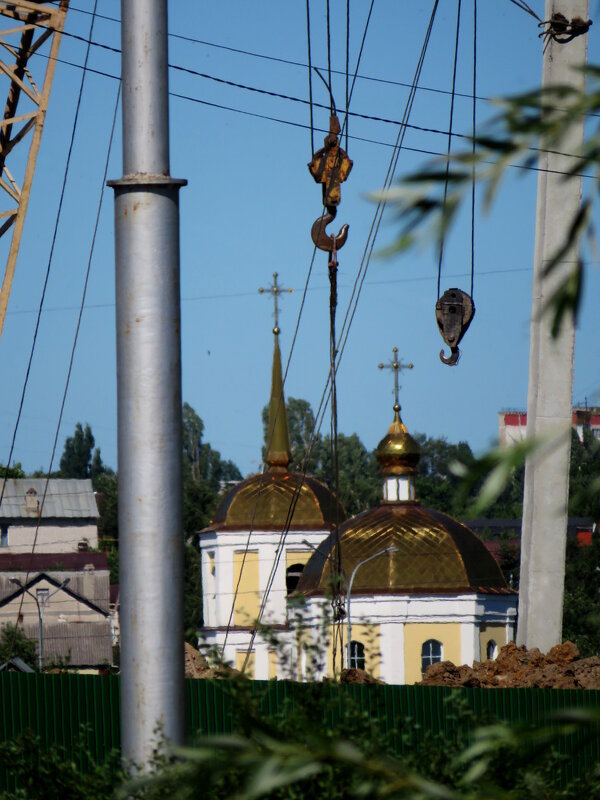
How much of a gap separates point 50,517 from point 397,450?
54.4 m

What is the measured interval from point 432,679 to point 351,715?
8.25m

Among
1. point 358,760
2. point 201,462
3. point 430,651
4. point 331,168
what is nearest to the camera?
point 358,760

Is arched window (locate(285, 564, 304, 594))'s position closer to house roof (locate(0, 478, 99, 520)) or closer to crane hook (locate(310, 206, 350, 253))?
crane hook (locate(310, 206, 350, 253))

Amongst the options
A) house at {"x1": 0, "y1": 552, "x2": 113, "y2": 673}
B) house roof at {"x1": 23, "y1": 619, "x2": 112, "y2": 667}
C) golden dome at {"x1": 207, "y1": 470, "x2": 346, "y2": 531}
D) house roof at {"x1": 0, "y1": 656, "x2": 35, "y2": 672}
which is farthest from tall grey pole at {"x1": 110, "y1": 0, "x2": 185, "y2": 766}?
house roof at {"x1": 23, "y1": 619, "x2": 112, "y2": 667}

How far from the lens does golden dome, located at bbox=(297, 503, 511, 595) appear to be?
38906 millimetres

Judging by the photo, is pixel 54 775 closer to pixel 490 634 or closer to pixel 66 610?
pixel 490 634

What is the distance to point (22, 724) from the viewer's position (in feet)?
32.1

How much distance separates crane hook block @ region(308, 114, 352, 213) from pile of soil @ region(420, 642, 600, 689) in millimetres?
3878

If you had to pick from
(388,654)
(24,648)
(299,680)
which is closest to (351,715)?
(299,680)

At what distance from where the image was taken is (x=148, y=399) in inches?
191

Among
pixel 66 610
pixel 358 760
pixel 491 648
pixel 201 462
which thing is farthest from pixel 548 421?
pixel 201 462

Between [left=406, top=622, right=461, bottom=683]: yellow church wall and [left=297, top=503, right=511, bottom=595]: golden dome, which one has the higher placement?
[left=297, top=503, right=511, bottom=595]: golden dome

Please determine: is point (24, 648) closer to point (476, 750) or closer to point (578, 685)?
point (578, 685)

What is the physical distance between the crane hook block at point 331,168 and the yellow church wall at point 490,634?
29.3 m
